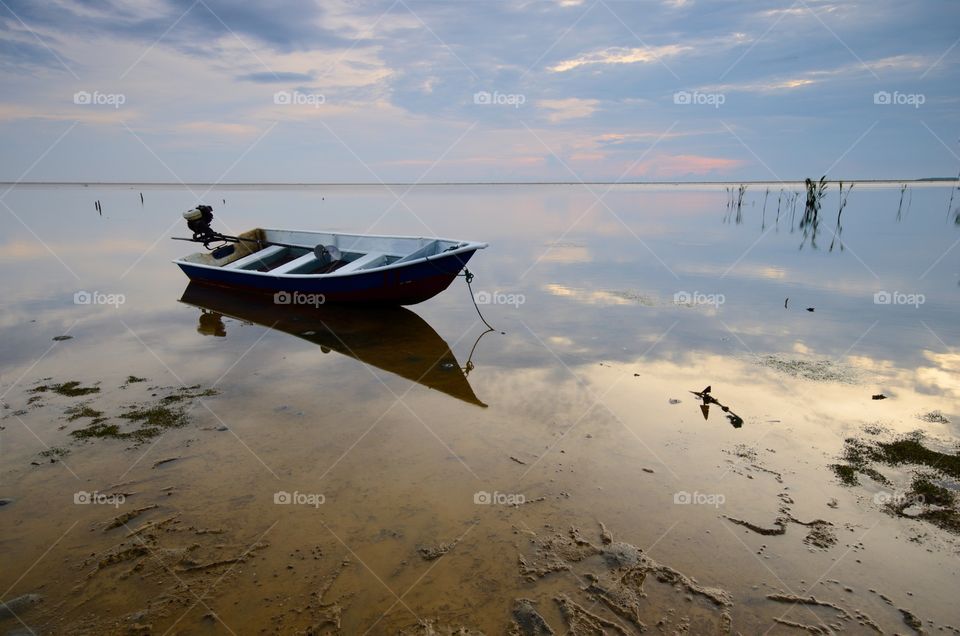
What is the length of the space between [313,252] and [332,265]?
612 mm

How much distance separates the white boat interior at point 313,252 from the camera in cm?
1293

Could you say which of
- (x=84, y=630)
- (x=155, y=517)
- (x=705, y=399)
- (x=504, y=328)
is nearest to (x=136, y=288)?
(x=504, y=328)

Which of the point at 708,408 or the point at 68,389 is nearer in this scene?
the point at 708,408

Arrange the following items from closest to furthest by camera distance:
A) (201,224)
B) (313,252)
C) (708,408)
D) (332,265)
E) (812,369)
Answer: (708,408), (812,369), (313,252), (332,265), (201,224)

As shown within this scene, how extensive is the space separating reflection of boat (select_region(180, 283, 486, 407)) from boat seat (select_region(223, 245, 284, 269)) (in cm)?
86

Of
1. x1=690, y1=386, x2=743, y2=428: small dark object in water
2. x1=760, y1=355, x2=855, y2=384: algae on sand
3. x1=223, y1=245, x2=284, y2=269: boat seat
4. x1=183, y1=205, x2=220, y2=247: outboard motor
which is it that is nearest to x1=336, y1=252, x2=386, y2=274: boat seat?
x1=223, y1=245, x2=284, y2=269: boat seat

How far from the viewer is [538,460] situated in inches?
240

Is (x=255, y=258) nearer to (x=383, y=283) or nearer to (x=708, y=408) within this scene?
(x=383, y=283)

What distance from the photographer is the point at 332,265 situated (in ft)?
47.5

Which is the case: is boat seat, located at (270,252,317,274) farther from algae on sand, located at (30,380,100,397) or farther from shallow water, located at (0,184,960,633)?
algae on sand, located at (30,380,100,397)

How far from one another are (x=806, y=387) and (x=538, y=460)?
15.3 ft

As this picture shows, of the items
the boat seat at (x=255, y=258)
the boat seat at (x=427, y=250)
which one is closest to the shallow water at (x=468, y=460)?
the boat seat at (x=427, y=250)

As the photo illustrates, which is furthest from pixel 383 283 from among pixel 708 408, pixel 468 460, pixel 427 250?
pixel 708 408

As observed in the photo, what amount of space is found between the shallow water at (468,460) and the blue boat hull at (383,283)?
671 mm
